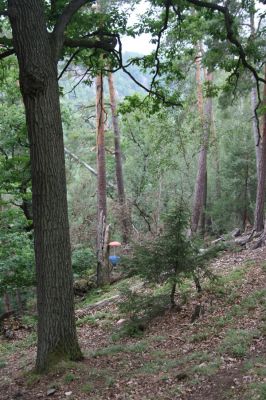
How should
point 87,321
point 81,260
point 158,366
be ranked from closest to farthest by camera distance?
1. point 158,366
2. point 87,321
3. point 81,260

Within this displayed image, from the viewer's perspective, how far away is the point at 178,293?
829 centimetres

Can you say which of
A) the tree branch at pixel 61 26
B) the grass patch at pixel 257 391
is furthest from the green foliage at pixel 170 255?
the tree branch at pixel 61 26

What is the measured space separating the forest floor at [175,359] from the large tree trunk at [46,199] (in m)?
0.48

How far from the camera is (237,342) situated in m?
5.26

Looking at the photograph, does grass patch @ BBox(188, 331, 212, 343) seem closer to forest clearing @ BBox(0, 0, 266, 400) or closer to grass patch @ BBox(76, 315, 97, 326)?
forest clearing @ BBox(0, 0, 266, 400)

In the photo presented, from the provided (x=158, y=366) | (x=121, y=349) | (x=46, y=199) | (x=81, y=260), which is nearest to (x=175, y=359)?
(x=158, y=366)

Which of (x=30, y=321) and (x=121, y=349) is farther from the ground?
(x=121, y=349)

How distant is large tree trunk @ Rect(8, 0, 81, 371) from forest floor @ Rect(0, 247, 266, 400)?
1.57ft

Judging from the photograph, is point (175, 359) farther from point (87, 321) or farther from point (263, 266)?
point (263, 266)

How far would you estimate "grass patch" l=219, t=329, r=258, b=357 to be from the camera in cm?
497

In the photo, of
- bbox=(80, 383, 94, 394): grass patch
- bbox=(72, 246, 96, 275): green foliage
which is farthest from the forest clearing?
bbox=(72, 246, 96, 275): green foliage

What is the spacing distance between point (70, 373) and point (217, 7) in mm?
5377

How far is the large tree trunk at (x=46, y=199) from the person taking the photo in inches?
195

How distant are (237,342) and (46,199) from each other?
9.65 feet
